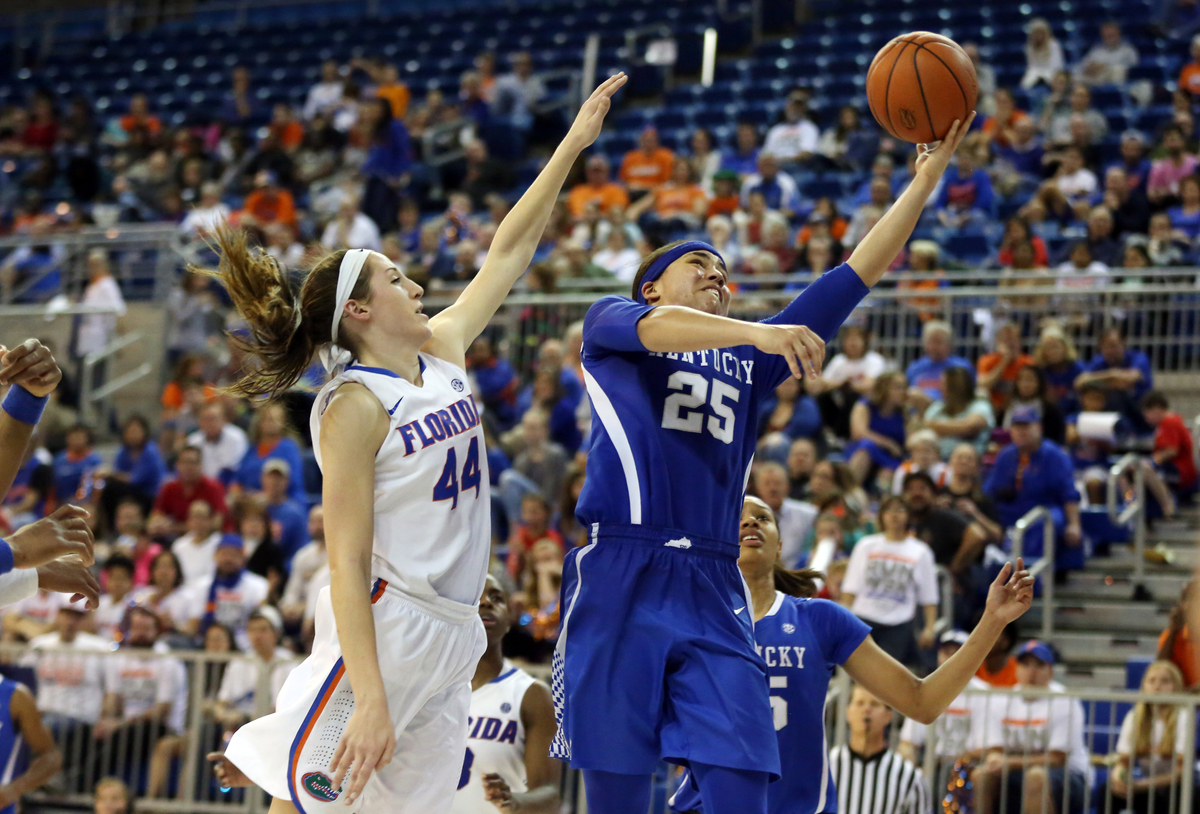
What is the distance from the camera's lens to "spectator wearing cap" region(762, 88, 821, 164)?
15.1 m

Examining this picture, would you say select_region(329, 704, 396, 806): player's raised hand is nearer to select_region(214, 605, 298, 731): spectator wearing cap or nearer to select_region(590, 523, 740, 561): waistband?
select_region(590, 523, 740, 561): waistband

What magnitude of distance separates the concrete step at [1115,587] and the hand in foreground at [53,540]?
7.54m

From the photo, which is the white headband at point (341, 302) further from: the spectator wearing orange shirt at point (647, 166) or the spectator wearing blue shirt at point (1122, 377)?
the spectator wearing orange shirt at point (647, 166)

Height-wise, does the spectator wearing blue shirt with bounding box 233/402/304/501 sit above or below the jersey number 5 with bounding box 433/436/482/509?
below

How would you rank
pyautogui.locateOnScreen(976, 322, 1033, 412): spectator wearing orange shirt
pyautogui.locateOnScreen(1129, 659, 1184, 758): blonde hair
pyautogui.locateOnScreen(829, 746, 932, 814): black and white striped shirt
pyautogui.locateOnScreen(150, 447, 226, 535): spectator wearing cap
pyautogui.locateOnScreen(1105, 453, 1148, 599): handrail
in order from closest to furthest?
pyautogui.locateOnScreen(829, 746, 932, 814): black and white striped shirt < pyautogui.locateOnScreen(1129, 659, 1184, 758): blonde hair < pyautogui.locateOnScreen(1105, 453, 1148, 599): handrail < pyautogui.locateOnScreen(976, 322, 1033, 412): spectator wearing orange shirt < pyautogui.locateOnScreen(150, 447, 226, 535): spectator wearing cap

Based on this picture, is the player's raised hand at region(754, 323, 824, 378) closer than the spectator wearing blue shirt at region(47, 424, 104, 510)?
Yes

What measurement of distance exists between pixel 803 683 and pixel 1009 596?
3.02ft

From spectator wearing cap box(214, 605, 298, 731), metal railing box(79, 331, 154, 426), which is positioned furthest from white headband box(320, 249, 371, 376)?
metal railing box(79, 331, 154, 426)

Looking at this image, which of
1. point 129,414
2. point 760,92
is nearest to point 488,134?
point 760,92

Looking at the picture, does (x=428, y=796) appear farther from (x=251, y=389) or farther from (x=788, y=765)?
(x=788, y=765)

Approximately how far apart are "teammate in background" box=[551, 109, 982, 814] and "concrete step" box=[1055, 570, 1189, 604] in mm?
6582

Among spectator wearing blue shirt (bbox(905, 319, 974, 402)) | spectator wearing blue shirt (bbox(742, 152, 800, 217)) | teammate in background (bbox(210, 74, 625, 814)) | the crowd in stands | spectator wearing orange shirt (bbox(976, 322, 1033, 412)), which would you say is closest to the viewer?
teammate in background (bbox(210, 74, 625, 814))

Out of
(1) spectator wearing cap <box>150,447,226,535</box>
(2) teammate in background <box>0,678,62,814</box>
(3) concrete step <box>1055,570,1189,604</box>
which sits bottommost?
(2) teammate in background <box>0,678,62,814</box>

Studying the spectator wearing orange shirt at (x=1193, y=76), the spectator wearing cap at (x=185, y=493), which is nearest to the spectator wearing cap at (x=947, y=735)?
the spectator wearing cap at (x=185, y=493)
